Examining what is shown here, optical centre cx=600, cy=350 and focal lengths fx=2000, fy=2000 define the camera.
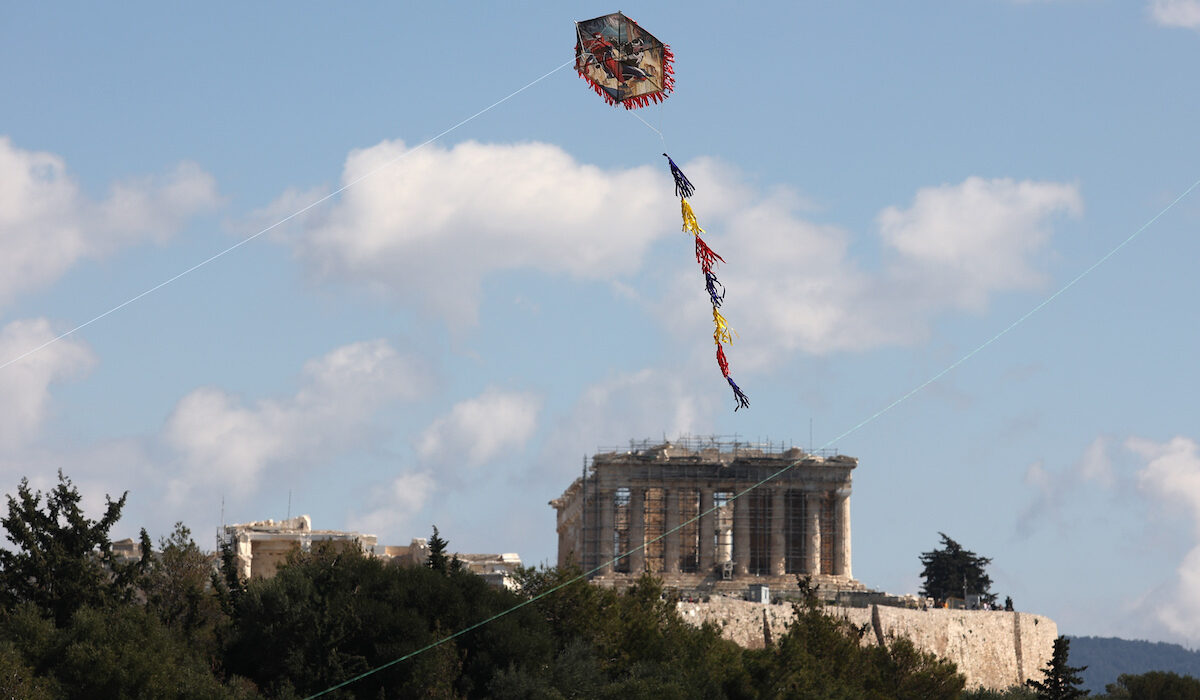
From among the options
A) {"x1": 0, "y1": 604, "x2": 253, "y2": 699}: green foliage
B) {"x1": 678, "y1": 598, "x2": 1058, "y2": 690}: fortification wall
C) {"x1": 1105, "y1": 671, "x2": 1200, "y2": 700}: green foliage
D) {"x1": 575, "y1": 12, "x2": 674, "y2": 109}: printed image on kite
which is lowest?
{"x1": 0, "y1": 604, "x2": 253, "y2": 699}: green foliage

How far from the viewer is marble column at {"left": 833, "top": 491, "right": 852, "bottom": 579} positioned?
9981 centimetres

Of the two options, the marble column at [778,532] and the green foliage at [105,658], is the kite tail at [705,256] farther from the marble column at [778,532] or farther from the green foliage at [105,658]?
the marble column at [778,532]

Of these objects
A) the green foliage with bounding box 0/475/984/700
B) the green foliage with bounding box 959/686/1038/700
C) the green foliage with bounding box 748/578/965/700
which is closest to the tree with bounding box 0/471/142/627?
the green foliage with bounding box 0/475/984/700

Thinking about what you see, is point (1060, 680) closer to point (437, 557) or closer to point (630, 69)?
point (437, 557)

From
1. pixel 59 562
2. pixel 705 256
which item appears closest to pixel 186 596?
pixel 59 562

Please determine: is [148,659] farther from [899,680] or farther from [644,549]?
[644,549]

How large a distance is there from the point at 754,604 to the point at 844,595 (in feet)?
43.0

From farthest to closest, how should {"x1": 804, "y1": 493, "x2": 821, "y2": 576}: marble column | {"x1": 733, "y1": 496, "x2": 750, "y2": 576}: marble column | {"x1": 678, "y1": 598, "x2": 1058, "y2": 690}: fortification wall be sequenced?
{"x1": 804, "y1": 493, "x2": 821, "y2": 576}: marble column, {"x1": 733, "y1": 496, "x2": 750, "y2": 576}: marble column, {"x1": 678, "y1": 598, "x2": 1058, "y2": 690}: fortification wall

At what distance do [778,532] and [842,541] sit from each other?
3.22m

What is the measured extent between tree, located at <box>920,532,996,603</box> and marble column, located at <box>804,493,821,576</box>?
611 inches

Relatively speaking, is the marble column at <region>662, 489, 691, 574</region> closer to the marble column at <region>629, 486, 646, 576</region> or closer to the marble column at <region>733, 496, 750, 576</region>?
the marble column at <region>629, 486, 646, 576</region>

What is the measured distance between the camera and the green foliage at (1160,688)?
278 feet

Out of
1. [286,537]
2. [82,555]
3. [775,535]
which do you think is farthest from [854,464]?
[82,555]

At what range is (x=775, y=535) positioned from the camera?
100000 mm
